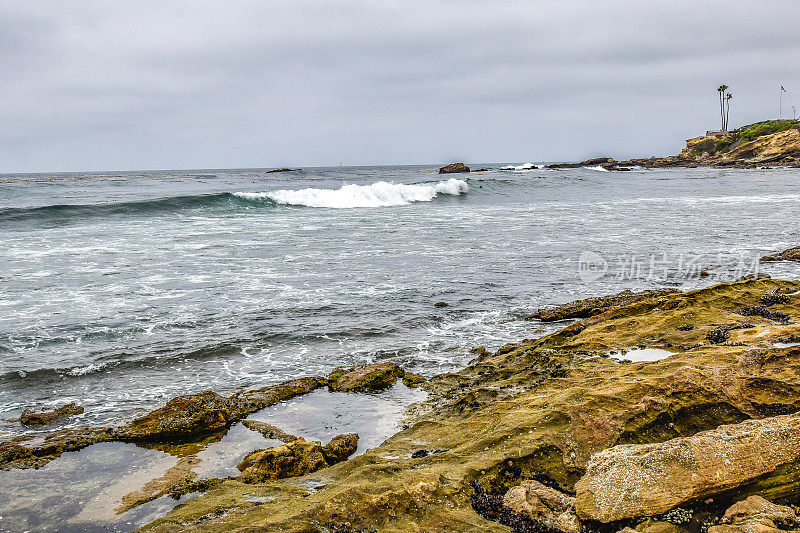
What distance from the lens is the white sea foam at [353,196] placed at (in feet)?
150

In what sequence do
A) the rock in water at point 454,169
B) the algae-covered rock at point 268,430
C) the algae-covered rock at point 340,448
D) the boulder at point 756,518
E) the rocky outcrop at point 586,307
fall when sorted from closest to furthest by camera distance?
the boulder at point 756,518
the algae-covered rock at point 340,448
the algae-covered rock at point 268,430
the rocky outcrop at point 586,307
the rock in water at point 454,169

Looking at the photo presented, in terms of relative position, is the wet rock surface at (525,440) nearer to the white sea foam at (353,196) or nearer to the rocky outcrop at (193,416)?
the rocky outcrop at (193,416)

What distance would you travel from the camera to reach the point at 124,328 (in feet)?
40.1

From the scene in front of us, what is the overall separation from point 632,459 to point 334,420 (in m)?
4.60

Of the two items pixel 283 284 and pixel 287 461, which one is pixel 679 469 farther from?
pixel 283 284

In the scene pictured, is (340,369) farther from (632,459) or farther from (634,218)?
(634,218)

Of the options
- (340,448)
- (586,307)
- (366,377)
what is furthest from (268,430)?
(586,307)

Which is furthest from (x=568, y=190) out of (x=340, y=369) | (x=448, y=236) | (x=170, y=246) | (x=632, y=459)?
(x=632, y=459)

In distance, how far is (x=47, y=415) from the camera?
820 centimetres

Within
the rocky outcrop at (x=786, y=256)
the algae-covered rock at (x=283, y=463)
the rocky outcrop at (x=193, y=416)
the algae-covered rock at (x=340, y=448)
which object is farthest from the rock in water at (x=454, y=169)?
the algae-covered rock at (x=283, y=463)

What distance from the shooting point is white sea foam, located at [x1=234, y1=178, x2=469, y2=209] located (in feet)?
150

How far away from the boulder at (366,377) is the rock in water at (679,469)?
4.84 meters

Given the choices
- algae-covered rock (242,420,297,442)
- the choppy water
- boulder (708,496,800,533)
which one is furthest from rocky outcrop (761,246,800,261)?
algae-covered rock (242,420,297,442)

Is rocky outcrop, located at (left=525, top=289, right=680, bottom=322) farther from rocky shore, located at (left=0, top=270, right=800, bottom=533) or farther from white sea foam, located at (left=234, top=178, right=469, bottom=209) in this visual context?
white sea foam, located at (left=234, top=178, right=469, bottom=209)
